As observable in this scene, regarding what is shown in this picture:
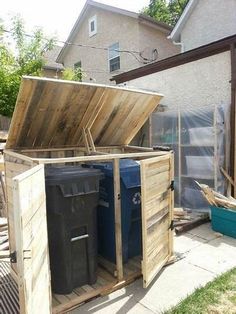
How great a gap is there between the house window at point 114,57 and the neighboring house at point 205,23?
3.81 m

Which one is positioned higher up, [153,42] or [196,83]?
[153,42]

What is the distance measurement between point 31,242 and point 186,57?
6.16 m

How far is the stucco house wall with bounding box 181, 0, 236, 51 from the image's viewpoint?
9008 mm

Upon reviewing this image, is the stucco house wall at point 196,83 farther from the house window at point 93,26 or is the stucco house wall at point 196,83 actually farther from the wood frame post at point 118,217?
the house window at point 93,26

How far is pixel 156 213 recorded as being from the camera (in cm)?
365

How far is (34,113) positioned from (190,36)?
8479mm

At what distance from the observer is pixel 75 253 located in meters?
3.36

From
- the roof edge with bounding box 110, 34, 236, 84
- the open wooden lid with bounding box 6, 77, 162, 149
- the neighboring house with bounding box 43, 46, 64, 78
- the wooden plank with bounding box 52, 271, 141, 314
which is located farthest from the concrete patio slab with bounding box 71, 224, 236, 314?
the neighboring house with bounding box 43, 46, 64, 78

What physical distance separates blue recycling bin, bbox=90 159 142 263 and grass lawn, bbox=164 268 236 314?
106 cm

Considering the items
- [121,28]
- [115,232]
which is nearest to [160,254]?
[115,232]

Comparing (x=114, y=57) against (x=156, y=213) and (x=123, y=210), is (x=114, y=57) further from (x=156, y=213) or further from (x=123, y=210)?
(x=156, y=213)

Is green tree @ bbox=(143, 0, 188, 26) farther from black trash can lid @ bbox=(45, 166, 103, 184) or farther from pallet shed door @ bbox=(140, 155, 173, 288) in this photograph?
black trash can lid @ bbox=(45, 166, 103, 184)

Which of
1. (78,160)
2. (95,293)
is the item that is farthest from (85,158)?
(95,293)

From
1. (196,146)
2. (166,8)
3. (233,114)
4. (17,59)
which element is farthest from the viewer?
(166,8)
